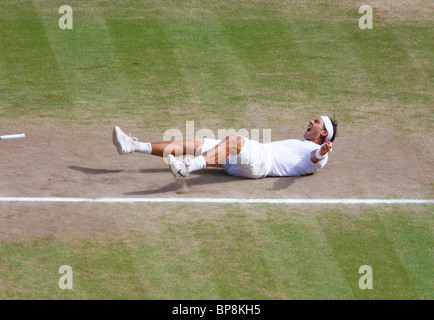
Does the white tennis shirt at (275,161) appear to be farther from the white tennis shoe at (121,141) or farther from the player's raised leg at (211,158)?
the white tennis shoe at (121,141)

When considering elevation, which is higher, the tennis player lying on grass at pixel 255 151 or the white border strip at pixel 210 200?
the tennis player lying on grass at pixel 255 151

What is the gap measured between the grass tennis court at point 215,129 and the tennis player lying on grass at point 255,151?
22cm

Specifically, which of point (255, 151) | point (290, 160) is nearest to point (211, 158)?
point (255, 151)

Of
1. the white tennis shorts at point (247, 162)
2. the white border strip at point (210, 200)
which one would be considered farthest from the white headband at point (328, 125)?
the white border strip at point (210, 200)

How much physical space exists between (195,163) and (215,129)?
2.95 meters

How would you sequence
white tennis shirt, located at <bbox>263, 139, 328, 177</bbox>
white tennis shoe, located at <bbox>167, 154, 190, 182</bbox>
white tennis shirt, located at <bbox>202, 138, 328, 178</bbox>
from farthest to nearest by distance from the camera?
white tennis shirt, located at <bbox>263, 139, 328, 177</bbox>, white tennis shirt, located at <bbox>202, 138, 328, 178</bbox>, white tennis shoe, located at <bbox>167, 154, 190, 182</bbox>

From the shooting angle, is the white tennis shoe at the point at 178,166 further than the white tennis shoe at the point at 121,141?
No

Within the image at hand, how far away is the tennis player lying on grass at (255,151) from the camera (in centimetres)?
877

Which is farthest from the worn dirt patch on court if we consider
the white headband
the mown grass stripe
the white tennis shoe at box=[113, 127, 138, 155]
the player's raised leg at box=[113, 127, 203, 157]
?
the mown grass stripe

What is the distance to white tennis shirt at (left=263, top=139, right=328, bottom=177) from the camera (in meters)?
9.15

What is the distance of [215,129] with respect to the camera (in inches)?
443

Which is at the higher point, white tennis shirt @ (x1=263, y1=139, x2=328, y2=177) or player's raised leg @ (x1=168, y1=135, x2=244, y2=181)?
player's raised leg @ (x1=168, y1=135, x2=244, y2=181)

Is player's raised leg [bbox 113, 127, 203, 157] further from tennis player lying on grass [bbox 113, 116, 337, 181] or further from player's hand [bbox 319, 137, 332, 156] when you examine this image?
player's hand [bbox 319, 137, 332, 156]

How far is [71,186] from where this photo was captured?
875 centimetres
